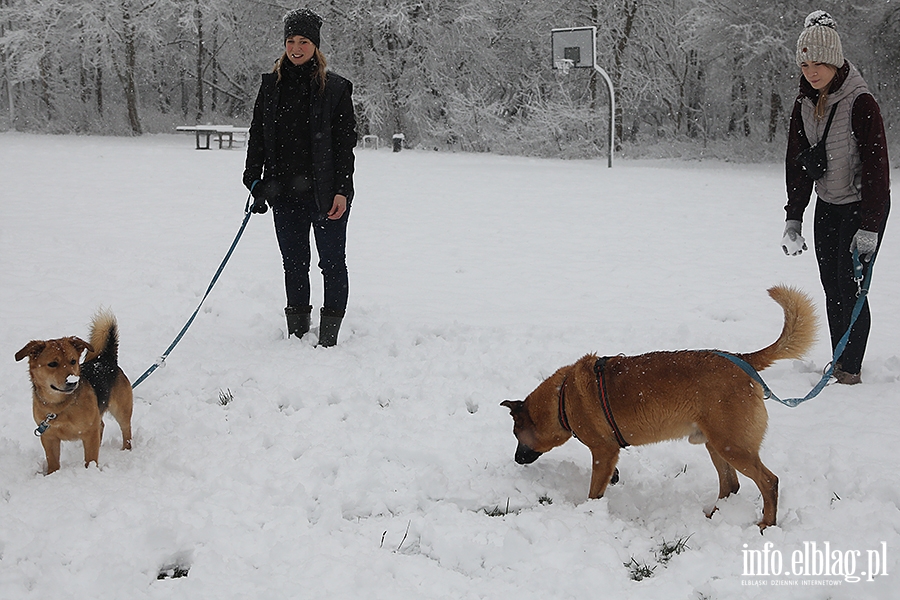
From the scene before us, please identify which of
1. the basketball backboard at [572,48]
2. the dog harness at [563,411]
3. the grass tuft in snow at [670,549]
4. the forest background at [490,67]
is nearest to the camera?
the grass tuft in snow at [670,549]

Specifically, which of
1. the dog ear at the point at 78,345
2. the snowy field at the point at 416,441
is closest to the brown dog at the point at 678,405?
the snowy field at the point at 416,441

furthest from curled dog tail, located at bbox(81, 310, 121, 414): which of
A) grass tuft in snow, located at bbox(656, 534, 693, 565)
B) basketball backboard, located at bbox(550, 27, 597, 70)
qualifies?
basketball backboard, located at bbox(550, 27, 597, 70)

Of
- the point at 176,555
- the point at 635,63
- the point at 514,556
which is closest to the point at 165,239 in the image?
the point at 176,555

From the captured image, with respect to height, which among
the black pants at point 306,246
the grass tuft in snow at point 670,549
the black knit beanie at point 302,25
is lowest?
the grass tuft in snow at point 670,549

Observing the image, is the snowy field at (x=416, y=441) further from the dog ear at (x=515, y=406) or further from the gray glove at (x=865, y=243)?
the gray glove at (x=865, y=243)

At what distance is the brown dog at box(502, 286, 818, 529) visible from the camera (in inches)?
122

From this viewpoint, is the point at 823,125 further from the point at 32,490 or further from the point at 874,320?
the point at 32,490

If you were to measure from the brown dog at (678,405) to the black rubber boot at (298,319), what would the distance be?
108 inches

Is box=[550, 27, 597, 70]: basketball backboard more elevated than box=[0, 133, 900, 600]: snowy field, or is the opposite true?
box=[550, 27, 597, 70]: basketball backboard

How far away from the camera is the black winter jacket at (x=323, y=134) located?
518 centimetres

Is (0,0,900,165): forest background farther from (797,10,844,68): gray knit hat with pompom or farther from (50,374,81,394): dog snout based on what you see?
(50,374,81,394): dog snout

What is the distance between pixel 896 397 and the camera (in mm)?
4559

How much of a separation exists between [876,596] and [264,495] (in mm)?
2638

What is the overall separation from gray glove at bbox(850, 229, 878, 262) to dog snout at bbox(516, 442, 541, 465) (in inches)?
96.8
